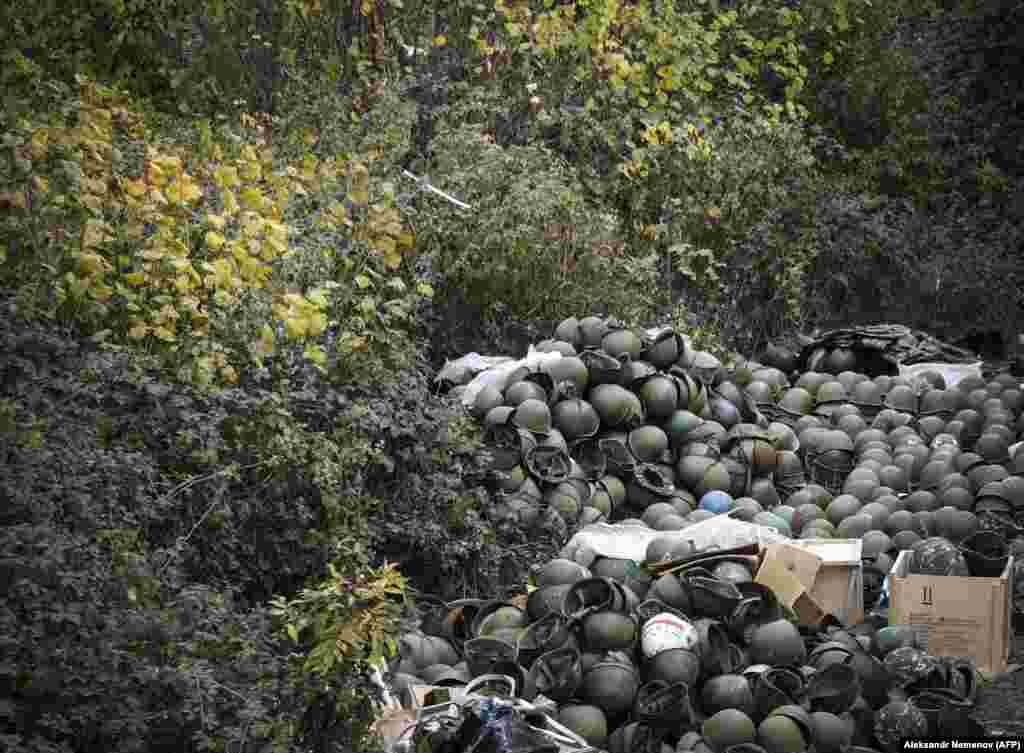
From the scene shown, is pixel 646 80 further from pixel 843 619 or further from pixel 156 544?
pixel 156 544

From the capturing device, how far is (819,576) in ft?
25.7

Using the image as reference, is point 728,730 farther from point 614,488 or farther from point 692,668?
point 614,488

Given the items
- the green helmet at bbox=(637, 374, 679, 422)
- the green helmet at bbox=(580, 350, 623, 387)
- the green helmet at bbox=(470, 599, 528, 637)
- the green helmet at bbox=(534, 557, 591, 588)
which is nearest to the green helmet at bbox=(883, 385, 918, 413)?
the green helmet at bbox=(637, 374, 679, 422)

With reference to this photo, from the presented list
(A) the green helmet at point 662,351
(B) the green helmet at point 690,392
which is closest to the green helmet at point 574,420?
(B) the green helmet at point 690,392

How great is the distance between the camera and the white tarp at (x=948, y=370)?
469 inches

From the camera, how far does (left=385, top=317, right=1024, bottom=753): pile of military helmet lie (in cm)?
635

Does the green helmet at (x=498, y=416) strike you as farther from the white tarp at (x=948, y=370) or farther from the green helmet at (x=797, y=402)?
the white tarp at (x=948, y=370)

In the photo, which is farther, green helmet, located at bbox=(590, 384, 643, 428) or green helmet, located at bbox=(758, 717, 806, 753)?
green helmet, located at bbox=(590, 384, 643, 428)

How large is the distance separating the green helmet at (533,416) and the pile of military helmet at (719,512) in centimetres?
1

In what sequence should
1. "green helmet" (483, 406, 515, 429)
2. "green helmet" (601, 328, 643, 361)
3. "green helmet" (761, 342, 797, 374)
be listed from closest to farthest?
"green helmet" (483, 406, 515, 429) < "green helmet" (601, 328, 643, 361) < "green helmet" (761, 342, 797, 374)

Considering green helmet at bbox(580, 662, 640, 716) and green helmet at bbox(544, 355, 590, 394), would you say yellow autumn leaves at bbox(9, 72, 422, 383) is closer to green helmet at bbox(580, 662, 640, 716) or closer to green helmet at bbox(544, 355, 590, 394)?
green helmet at bbox(544, 355, 590, 394)

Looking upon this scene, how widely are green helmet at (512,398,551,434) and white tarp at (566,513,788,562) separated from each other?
3.13ft

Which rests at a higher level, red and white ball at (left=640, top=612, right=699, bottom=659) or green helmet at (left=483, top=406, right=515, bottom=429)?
red and white ball at (left=640, top=612, right=699, bottom=659)

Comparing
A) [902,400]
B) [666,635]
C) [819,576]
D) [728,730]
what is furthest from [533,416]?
[902,400]
